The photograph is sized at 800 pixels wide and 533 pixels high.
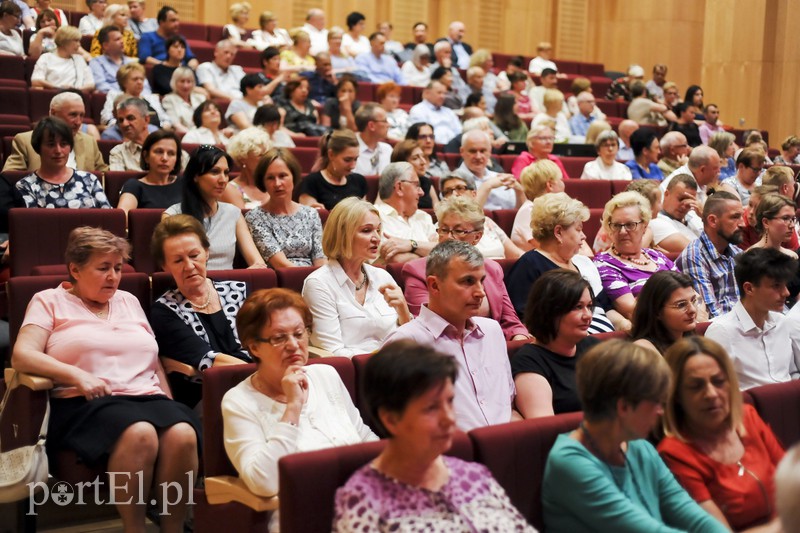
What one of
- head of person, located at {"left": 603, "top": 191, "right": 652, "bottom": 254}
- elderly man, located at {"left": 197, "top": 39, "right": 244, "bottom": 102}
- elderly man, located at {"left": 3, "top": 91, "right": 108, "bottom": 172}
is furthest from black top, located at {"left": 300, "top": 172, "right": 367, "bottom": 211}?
elderly man, located at {"left": 197, "top": 39, "right": 244, "bottom": 102}

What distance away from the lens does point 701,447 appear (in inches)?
81.5

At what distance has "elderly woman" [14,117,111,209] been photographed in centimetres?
392

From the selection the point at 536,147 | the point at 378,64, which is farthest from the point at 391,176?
the point at 378,64

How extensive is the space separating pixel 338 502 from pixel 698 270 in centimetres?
244

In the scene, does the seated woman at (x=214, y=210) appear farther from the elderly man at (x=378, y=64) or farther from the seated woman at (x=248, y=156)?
the elderly man at (x=378, y=64)

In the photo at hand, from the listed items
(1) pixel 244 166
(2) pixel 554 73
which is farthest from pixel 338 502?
(2) pixel 554 73

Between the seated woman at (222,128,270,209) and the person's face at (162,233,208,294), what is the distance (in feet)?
4.25

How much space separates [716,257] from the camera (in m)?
3.77

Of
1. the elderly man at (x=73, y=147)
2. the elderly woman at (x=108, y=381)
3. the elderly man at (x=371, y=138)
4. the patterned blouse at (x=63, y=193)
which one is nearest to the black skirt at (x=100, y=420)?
the elderly woman at (x=108, y=381)

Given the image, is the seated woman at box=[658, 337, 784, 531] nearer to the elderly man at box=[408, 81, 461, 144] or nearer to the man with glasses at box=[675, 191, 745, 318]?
the man with glasses at box=[675, 191, 745, 318]

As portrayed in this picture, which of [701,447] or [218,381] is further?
[218,381]

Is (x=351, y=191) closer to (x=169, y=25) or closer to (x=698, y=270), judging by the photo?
(x=698, y=270)

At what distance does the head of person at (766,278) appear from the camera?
2.83 metres

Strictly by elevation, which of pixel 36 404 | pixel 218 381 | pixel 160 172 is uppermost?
pixel 160 172
